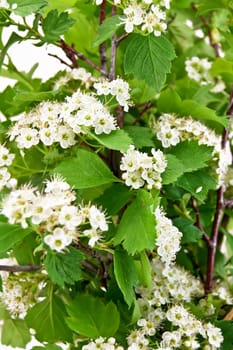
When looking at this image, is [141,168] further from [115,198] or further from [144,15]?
[144,15]

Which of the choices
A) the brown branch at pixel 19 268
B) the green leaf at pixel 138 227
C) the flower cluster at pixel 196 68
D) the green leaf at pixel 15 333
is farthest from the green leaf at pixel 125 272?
the flower cluster at pixel 196 68

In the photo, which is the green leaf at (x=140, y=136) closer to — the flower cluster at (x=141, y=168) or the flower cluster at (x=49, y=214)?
the flower cluster at (x=141, y=168)

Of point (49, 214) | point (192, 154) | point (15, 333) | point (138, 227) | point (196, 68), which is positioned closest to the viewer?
point (49, 214)

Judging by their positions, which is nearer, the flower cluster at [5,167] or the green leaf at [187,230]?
the flower cluster at [5,167]

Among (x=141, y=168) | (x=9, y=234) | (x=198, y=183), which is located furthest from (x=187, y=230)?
(x=9, y=234)

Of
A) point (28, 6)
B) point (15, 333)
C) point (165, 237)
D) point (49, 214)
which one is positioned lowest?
point (15, 333)

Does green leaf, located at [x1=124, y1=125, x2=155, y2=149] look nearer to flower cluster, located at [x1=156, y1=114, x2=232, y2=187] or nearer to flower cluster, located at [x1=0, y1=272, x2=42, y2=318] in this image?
flower cluster, located at [x1=156, y1=114, x2=232, y2=187]

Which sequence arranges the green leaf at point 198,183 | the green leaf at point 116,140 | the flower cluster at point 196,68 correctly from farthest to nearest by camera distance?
the flower cluster at point 196,68, the green leaf at point 198,183, the green leaf at point 116,140

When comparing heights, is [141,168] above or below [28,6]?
below

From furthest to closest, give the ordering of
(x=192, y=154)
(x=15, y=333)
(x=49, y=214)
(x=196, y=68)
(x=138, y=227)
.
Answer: (x=196, y=68) < (x=15, y=333) < (x=192, y=154) < (x=138, y=227) < (x=49, y=214)
